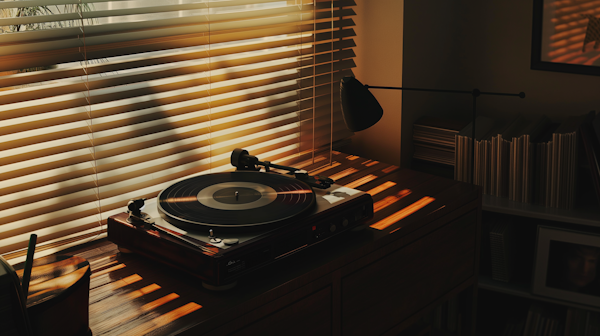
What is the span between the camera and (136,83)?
1.48 metres

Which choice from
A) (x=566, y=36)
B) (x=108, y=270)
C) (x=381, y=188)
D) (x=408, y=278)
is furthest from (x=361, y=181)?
(x=566, y=36)

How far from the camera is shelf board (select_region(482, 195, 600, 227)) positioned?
69.5 inches

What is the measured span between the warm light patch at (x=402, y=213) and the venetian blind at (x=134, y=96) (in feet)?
1.57

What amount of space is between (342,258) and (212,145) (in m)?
0.61

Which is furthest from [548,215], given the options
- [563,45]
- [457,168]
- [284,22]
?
[284,22]

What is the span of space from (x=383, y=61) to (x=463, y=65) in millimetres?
427

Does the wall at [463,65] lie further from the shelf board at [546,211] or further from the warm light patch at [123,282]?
the warm light patch at [123,282]

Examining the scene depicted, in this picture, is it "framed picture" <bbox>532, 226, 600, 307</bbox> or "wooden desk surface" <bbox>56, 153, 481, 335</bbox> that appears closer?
"wooden desk surface" <bbox>56, 153, 481, 335</bbox>

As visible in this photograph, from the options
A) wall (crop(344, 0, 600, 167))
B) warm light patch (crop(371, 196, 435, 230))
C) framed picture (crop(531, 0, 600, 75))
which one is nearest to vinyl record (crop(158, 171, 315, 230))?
warm light patch (crop(371, 196, 435, 230))

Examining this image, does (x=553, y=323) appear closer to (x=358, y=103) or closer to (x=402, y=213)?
(x=402, y=213)

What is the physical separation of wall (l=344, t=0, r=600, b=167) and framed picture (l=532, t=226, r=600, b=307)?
0.52 m

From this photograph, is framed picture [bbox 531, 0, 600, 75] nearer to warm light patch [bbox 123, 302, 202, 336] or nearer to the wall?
the wall

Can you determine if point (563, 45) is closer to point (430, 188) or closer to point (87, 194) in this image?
point (430, 188)

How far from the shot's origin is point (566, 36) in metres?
2.02
